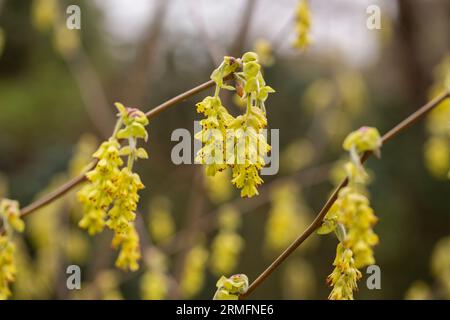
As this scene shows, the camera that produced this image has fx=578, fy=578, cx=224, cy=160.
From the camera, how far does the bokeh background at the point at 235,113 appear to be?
11.9ft

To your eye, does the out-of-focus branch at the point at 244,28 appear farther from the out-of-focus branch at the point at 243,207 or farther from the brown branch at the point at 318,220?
the brown branch at the point at 318,220

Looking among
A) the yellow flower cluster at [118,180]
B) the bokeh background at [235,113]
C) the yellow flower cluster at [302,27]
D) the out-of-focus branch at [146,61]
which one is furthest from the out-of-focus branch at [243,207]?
the yellow flower cluster at [118,180]

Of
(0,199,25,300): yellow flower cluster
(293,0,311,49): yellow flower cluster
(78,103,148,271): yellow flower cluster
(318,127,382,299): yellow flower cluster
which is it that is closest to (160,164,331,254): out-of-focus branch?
(293,0,311,49): yellow flower cluster

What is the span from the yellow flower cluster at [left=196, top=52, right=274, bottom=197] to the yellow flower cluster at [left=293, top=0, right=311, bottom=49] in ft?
2.91

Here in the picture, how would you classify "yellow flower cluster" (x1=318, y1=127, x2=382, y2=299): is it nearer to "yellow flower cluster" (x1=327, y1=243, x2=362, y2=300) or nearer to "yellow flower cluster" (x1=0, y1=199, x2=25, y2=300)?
"yellow flower cluster" (x1=327, y1=243, x2=362, y2=300)

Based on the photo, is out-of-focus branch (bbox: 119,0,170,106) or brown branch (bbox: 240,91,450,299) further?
out-of-focus branch (bbox: 119,0,170,106)

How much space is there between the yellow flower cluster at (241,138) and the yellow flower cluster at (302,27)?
888 mm

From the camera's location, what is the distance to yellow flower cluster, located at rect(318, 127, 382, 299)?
901mm

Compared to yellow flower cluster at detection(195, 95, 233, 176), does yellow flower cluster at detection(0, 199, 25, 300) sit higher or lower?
lower

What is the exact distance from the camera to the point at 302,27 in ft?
6.43

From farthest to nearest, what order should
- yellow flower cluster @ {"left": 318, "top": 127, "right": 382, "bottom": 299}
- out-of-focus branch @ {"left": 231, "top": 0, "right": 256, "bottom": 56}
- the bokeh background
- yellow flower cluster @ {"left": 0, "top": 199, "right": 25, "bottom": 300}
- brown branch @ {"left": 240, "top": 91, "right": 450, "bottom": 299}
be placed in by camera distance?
the bokeh background < out-of-focus branch @ {"left": 231, "top": 0, "right": 256, "bottom": 56} < yellow flower cluster @ {"left": 0, "top": 199, "right": 25, "bottom": 300} < brown branch @ {"left": 240, "top": 91, "right": 450, "bottom": 299} < yellow flower cluster @ {"left": 318, "top": 127, "right": 382, "bottom": 299}

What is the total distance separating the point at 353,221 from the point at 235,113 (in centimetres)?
296

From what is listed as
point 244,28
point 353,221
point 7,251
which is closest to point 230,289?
point 353,221
